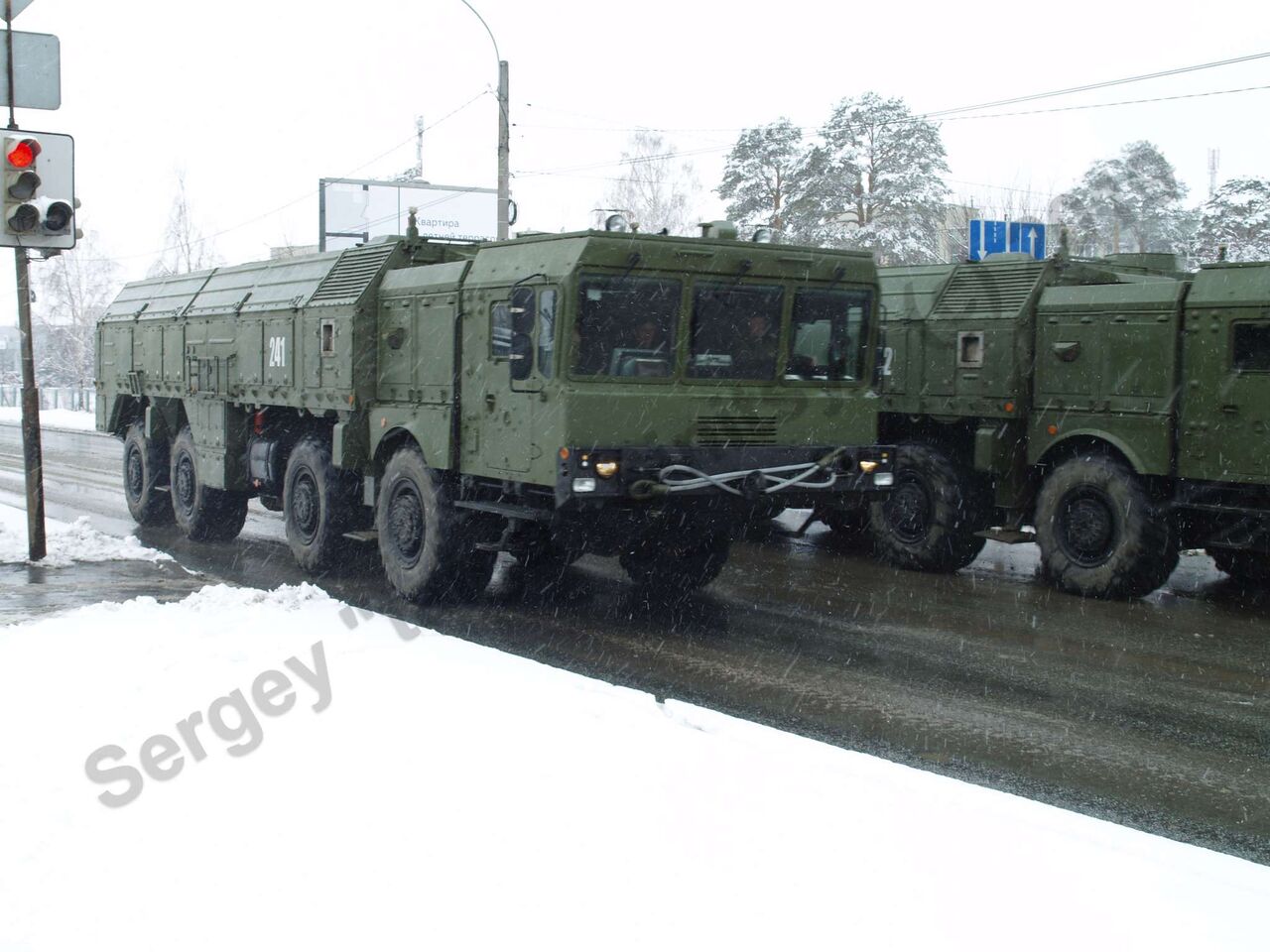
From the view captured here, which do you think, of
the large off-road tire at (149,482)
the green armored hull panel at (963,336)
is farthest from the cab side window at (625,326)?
the large off-road tire at (149,482)

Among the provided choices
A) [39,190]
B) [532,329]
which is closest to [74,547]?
[39,190]

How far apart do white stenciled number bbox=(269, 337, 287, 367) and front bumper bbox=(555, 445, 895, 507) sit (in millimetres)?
4857

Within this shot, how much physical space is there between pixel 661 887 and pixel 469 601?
6.70 metres

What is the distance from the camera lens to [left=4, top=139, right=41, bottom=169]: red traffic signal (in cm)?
1044

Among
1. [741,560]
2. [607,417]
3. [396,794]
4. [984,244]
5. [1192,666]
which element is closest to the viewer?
[396,794]

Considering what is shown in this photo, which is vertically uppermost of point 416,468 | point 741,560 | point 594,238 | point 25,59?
point 25,59

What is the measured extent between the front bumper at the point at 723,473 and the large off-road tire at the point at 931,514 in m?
2.67

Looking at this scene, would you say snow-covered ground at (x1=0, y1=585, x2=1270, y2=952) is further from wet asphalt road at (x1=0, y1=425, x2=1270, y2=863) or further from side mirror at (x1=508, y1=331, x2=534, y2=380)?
side mirror at (x1=508, y1=331, x2=534, y2=380)

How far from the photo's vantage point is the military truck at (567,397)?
941 cm

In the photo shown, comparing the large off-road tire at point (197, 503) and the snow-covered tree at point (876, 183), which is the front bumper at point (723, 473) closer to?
the large off-road tire at point (197, 503)

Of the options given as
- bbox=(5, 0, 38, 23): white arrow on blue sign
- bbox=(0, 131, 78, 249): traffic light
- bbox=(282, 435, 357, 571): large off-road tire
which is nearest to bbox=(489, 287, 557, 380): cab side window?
bbox=(282, 435, 357, 571): large off-road tire

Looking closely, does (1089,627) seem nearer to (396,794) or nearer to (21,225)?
(396,794)

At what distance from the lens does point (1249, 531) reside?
10.9 m

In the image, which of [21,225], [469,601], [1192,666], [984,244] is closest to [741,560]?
[469,601]
